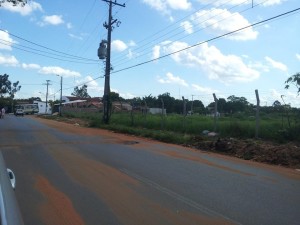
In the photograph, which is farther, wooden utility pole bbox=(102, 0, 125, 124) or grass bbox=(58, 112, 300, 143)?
wooden utility pole bbox=(102, 0, 125, 124)

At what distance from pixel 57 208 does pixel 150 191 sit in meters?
2.11

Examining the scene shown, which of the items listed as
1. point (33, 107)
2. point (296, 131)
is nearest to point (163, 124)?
point (296, 131)

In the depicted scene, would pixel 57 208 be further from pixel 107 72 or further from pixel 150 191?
pixel 107 72

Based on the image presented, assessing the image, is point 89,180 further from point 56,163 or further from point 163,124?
point 163,124

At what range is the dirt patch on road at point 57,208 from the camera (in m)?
6.55

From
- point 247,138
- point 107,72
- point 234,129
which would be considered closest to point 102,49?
point 107,72

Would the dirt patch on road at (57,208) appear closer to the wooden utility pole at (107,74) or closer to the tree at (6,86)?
the wooden utility pole at (107,74)

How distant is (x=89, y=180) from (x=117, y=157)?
4293 mm

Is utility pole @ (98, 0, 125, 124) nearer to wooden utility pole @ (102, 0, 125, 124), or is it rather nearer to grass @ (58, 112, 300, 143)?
wooden utility pole @ (102, 0, 125, 124)

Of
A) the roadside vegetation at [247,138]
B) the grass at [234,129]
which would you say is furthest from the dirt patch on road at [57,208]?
the grass at [234,129]

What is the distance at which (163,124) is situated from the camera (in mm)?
30797

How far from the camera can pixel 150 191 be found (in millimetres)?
8719

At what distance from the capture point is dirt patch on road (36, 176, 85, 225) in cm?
655

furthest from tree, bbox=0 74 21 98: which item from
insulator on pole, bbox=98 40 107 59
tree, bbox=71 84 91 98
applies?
insulator on pole, bbox=98 40 107 59
